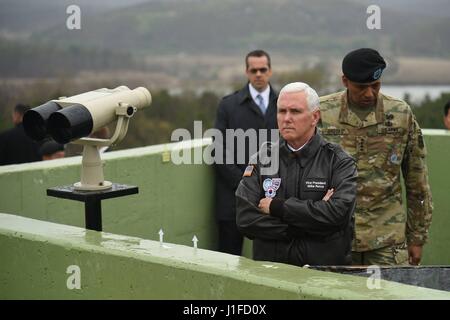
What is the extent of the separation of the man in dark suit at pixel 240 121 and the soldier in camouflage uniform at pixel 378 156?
6.34 feet

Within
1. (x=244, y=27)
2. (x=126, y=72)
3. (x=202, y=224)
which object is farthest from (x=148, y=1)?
(x=202, y=224)

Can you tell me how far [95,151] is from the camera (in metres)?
5.00

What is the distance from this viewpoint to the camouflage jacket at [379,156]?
211 inches

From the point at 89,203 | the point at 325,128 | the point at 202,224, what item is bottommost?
the point at 202,224

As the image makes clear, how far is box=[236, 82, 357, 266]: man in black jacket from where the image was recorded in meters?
4.23

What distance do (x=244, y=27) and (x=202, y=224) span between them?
6356cm

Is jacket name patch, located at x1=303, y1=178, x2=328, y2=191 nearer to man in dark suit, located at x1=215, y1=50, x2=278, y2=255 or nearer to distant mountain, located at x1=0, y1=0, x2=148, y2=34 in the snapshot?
man in dark suit, located at x1=215, y1=50, x2=278, y2=255

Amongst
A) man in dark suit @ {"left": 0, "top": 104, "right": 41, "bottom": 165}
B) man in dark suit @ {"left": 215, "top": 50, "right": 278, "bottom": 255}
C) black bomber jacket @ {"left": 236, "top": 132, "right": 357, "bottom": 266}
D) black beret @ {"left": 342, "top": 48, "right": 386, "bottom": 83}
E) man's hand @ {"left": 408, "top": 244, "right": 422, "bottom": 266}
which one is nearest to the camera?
black bomber jacket @ {"left": 236, "top": 132, "right": 357, "bottom": 266}

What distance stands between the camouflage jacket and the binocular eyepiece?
1.15 m

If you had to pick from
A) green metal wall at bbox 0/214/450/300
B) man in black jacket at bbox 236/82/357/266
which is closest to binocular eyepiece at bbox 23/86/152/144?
green metal wall at bbox 0/214/450/300

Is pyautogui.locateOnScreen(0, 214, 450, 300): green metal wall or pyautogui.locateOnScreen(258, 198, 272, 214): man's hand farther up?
pyautogui.locateOnScreen(258, 198, 272, 214): man's hand

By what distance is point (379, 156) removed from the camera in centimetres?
537

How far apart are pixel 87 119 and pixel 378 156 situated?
1.68 metres
